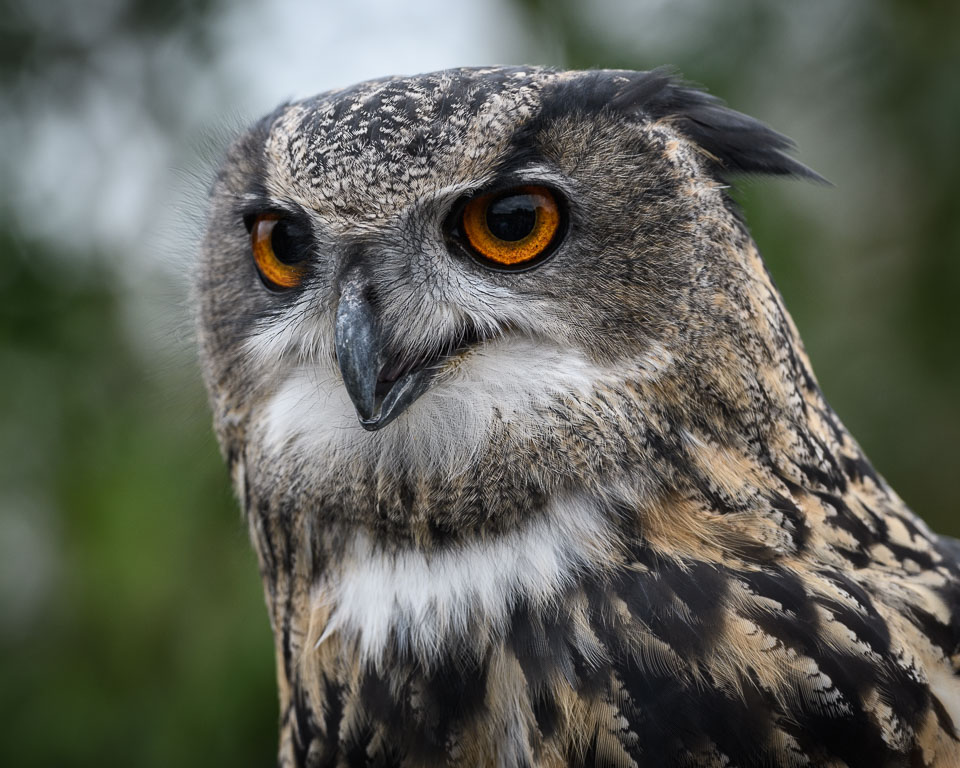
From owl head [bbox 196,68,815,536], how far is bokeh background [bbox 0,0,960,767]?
1663 millimetres

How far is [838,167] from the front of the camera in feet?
12.0

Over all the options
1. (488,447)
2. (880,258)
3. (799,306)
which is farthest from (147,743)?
→ (880,258)

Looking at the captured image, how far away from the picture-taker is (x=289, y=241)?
1.37m

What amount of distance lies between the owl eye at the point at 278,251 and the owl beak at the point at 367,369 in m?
0.13

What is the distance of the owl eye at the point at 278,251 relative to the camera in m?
1.36

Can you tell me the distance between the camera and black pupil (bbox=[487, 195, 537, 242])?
1229 mm

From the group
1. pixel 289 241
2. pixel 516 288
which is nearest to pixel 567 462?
pixel 516 288

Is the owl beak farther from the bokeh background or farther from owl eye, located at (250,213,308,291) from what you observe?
the bokeh background

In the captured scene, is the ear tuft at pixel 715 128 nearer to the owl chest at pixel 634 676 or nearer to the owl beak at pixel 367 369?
the owl beak at pixel 367 369

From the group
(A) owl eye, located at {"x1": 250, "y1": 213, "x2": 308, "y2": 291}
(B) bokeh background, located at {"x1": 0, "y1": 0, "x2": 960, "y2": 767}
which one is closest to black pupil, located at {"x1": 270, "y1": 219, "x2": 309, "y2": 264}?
(A) owl eye, located at {"x1": 250, "y1": 213, "x2": 308, "y2": 291}

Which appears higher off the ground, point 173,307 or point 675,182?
point 675,182

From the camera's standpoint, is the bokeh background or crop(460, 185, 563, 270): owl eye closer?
crop(460, 185, 563, 270): owl eye

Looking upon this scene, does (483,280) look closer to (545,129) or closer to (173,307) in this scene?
(545,129)

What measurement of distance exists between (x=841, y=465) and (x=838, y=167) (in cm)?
266
